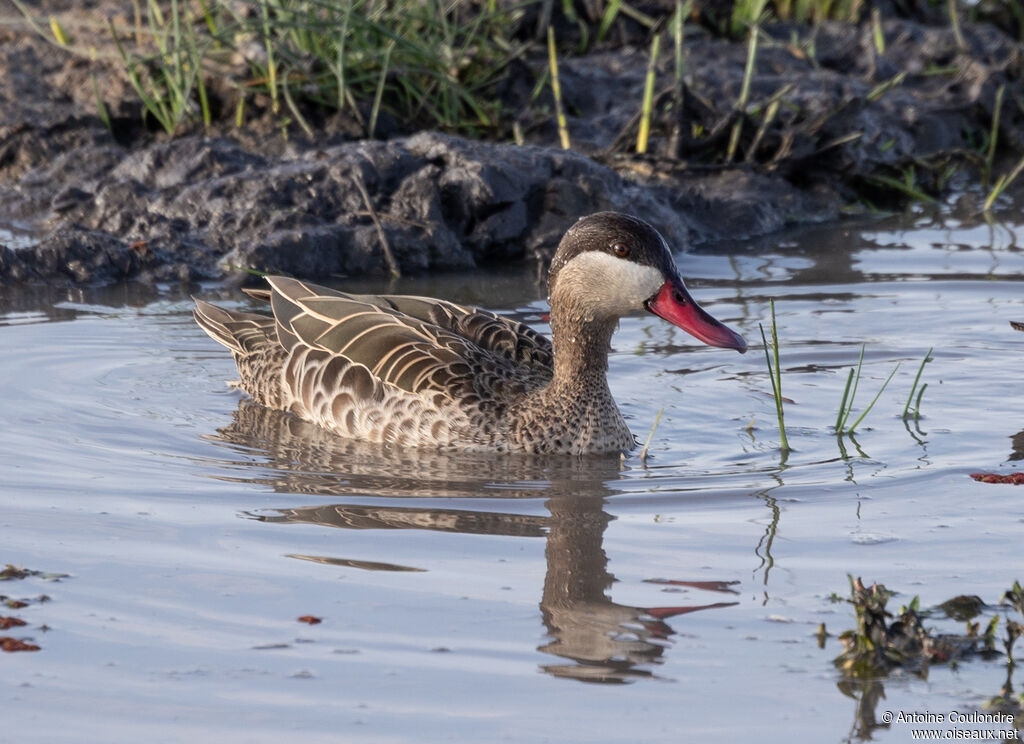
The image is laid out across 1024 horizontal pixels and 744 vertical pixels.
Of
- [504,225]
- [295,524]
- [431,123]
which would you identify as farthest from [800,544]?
[431,123]

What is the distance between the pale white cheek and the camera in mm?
6359

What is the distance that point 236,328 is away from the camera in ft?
25.3

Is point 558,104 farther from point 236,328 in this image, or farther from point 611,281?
point 611,281

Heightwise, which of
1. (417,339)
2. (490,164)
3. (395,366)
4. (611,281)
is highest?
(490,164)

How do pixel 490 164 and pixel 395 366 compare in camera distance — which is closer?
pixel 395 366

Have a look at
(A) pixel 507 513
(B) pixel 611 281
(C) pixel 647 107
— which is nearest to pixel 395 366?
(B) pixel 611 281

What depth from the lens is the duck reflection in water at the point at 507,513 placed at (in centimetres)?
439

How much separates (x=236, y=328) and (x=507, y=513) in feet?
8.55

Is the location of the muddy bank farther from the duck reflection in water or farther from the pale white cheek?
the pale white cheek

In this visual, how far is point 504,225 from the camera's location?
9.76 meters

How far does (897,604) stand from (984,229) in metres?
6.76

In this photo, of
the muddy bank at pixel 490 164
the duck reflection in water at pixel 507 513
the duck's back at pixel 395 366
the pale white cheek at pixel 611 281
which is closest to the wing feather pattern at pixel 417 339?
the duck's back at pixel 395 366

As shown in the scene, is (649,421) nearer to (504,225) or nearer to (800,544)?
(800,544)

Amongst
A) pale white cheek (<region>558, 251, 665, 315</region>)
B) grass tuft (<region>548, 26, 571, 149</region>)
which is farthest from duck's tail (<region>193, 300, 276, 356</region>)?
grass tuft (<region>548, 26, 571, 149</region>)
